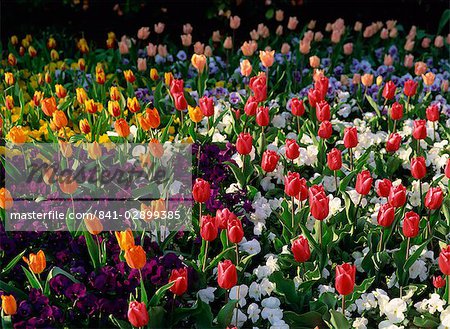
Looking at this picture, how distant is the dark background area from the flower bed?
1900 mm

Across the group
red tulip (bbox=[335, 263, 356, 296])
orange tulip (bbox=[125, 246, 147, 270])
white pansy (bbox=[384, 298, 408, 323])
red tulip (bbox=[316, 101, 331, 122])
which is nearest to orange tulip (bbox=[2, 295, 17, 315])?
orange tulip (bbox=[125, 246, 147, 270])

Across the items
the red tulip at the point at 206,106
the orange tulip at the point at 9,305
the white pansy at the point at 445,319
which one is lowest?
the white pansy at the point at 445,319

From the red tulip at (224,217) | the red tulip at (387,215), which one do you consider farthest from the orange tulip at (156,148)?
the red tulip at (387,215)

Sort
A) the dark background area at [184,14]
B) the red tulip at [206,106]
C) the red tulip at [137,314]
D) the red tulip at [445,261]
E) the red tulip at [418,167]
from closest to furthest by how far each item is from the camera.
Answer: the red tulip at [137,314], the red tulip at [445,261], the red tulip at [418,167], the red tulip at [206,106], the dark background area at [184,14]

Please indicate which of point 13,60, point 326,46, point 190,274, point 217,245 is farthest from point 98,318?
point 326,46

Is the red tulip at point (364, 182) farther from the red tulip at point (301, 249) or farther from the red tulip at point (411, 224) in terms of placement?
the red tulip at point (301, 249)

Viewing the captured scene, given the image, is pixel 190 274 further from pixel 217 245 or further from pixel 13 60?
pixel 13 60

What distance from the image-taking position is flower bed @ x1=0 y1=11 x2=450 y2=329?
2.19 metres

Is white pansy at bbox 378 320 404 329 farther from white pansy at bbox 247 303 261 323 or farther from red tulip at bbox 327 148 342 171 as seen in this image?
red tulip at bbox 327 148 342 171

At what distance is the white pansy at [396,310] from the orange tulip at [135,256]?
31.4 inches

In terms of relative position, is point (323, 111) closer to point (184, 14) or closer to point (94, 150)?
point (94, 150)

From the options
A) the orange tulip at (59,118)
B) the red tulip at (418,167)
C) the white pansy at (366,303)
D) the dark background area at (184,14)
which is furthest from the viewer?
the dark background area at (184,14)

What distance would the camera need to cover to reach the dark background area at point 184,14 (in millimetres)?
5797

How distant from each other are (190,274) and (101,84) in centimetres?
165
